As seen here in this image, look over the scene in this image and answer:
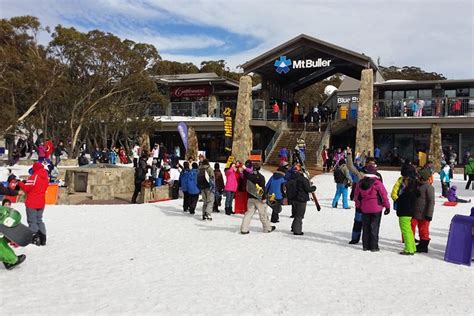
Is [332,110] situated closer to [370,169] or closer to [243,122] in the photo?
[243,122]

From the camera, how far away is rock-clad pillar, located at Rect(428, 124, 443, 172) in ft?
83.9

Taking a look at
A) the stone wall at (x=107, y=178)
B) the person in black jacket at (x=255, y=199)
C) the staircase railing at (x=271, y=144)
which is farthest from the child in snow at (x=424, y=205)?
the staircase railing at (x=271, y=144)

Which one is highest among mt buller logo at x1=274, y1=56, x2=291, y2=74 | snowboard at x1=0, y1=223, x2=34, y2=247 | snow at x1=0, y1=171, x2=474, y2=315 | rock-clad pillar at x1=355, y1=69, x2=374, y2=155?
mt buller logo at x1=274, y1=56, x2=291, y2=74

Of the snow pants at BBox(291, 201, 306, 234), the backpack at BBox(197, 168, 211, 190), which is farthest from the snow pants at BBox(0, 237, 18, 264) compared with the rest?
the snow pants at BBox(291, 201, 306, 234)

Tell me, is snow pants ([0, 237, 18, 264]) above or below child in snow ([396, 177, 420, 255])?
below

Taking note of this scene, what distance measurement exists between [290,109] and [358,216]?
91.7 ft

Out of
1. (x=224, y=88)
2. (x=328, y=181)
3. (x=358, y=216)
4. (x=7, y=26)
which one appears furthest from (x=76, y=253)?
(x=224, y=88)

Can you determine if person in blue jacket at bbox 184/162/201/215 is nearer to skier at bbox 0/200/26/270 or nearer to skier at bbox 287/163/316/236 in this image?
skier at bbox 287/163/316/236

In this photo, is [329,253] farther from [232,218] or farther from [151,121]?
[151,121]

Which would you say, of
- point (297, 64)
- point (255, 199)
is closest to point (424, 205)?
point (255, 199)

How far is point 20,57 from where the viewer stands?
79.7 ft

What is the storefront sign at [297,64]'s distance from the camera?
2791cm

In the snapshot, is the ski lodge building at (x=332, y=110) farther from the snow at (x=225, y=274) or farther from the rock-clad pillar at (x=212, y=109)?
the snow at (x=225, y=274)

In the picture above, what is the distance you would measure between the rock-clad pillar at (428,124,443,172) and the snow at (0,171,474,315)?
17.1 m
